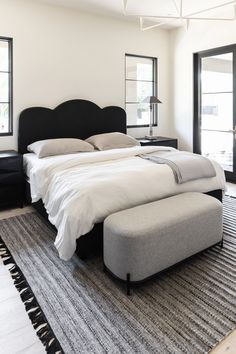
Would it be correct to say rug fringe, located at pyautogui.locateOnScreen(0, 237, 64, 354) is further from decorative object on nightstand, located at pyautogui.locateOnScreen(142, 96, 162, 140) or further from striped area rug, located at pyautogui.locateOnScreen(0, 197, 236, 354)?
decorative object on nightstand, located at pyautogui.locateOnScreen(142, 96, 162, 140)

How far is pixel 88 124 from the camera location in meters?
4.52

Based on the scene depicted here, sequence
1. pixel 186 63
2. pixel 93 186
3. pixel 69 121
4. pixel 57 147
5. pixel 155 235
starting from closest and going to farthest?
pixel 155 235
pixel 93 186
pixel 57 147
pixel 69 121
pixel 186 63

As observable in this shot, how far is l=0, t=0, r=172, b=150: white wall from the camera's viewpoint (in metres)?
3.89

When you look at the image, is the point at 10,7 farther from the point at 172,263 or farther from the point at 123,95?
the point at 172,263

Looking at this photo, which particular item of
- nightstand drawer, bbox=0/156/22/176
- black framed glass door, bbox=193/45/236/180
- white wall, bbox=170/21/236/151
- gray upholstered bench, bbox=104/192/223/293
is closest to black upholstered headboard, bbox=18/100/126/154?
nightstand drawer, bbox=0/156/22/176

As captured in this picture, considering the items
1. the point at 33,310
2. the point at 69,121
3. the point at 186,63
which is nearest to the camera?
the point at 33,310

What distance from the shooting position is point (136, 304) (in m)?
1.84

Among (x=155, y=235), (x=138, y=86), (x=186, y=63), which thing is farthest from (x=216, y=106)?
(x=155, y=235)

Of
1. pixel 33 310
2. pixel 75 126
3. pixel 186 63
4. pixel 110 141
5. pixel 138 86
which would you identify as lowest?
pixel 33 310

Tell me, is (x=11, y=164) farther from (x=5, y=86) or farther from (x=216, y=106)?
(x=216, y=106)

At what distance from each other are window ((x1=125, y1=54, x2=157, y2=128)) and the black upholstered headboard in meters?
0.42

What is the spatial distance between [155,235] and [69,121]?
114 inches

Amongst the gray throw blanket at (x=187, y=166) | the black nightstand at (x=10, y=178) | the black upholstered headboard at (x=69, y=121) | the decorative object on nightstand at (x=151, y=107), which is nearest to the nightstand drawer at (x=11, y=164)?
the black nightstand at (x=10, y=178)

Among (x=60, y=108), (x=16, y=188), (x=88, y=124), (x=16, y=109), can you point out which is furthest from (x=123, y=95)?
(x=16, y=188)
